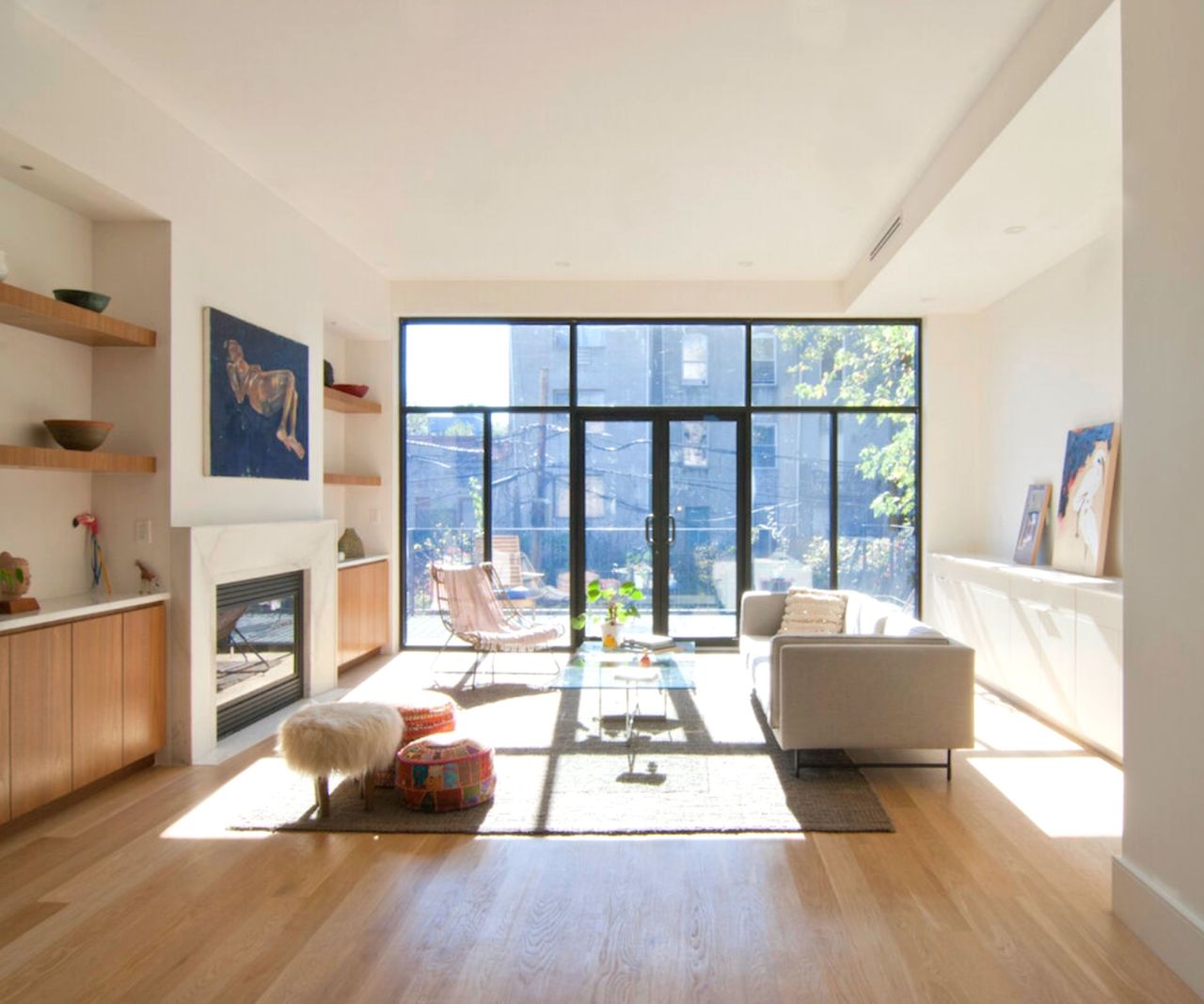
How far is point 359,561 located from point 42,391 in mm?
2927

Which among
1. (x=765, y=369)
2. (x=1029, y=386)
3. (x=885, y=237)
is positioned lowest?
(x=1029, y=386)

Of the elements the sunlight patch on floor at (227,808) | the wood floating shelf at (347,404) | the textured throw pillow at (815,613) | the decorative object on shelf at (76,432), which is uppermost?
the wood floating shelf at (347,404)

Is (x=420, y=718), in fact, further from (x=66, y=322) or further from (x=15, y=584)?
(x=66, y=322)

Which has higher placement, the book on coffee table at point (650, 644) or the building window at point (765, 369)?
the building window at point (765, 369)

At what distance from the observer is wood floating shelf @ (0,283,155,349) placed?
321 centimetres

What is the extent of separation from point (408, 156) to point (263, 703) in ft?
10.6

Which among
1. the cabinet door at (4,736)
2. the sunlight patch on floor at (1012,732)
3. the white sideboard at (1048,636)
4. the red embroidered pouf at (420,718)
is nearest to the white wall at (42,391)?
the cabinet door at (4,736)

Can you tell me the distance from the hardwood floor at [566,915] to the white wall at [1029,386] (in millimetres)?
2110

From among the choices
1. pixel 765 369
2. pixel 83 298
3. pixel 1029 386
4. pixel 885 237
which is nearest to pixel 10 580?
pixel 83 298

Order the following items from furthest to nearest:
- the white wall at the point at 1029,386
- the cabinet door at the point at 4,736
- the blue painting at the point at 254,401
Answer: the white wall at the point at 1029,386
the blue painting at the point at 254,401
the cabinet door at the point at 4,736

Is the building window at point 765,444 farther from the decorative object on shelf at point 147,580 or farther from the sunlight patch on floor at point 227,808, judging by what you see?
the decorative object on shelf at point 147,580

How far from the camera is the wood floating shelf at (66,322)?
10.5ft

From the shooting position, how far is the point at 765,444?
281 inches

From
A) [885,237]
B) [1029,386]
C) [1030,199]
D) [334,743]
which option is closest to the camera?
[334,743]
